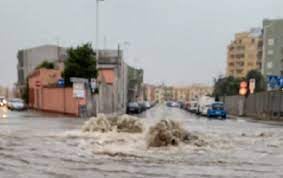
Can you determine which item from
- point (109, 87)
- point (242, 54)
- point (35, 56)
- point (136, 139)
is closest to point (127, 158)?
point (136, 139)

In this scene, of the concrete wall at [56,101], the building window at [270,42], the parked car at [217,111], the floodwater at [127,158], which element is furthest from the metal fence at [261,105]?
the building window at [270,42]

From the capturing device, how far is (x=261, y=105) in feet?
184

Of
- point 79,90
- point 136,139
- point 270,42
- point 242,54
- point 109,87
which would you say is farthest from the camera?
→ point 242,54

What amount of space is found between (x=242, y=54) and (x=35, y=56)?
6462cm

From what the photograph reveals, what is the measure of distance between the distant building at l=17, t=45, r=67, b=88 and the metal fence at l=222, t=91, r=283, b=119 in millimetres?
55345

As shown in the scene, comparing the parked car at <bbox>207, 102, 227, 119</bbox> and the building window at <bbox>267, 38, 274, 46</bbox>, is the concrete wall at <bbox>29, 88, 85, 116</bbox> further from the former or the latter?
the building window at <bbox>267, 38, 274, 46</bbox>

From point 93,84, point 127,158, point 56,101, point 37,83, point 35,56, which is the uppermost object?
point 35,56

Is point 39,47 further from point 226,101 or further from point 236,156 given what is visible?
point 236,156

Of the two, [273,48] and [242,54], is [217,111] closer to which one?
Result: [273,48]

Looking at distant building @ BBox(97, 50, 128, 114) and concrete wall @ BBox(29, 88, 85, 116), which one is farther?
distant building @ BBox(97, 50, 128, 114)

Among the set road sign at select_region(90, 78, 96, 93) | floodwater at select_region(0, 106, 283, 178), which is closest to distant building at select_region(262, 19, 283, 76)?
road sign at select_region(90, 78, 96, 93)

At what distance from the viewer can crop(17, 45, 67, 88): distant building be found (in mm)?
119750

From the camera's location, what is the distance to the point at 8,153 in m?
16.7

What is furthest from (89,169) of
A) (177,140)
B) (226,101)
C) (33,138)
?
(226,101)
